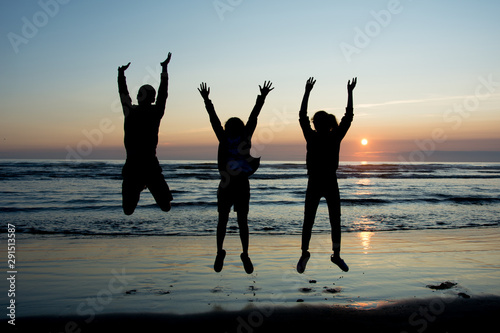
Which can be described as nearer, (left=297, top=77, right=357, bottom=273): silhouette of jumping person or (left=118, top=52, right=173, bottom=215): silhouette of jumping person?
(left=118, top=52, right=173, bottom=215): silhouette of jumping person

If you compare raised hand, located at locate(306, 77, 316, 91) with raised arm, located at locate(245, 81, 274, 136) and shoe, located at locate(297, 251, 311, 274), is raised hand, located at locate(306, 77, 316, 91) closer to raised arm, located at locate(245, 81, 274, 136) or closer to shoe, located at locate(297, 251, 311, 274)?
raised arm, located at locate(245, 81, 274, 136)

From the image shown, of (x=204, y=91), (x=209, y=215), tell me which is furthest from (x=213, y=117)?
(x=209, y=215)

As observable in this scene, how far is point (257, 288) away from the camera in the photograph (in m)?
6.18

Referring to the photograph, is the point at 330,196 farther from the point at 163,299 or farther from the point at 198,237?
the point at 198,237

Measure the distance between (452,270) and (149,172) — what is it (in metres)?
5.79

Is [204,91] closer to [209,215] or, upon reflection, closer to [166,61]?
[166,61]

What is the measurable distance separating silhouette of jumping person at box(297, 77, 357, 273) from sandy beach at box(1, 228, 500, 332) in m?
0.78

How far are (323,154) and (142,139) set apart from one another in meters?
2.44

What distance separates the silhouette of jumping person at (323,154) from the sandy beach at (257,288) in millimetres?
777

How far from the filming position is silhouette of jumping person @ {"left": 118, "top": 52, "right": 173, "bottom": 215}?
198 inches

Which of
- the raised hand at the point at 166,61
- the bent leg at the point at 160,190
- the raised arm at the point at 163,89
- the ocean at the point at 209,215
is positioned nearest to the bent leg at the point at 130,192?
the bent leg at the point at 160,190

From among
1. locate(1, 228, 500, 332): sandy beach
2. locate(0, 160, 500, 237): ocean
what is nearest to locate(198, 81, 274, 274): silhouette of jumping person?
locate(1, 228, 500, 332): sandy beach

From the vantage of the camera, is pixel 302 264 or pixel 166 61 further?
pixel 302 264

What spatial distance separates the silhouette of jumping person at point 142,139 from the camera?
504 centimetres
